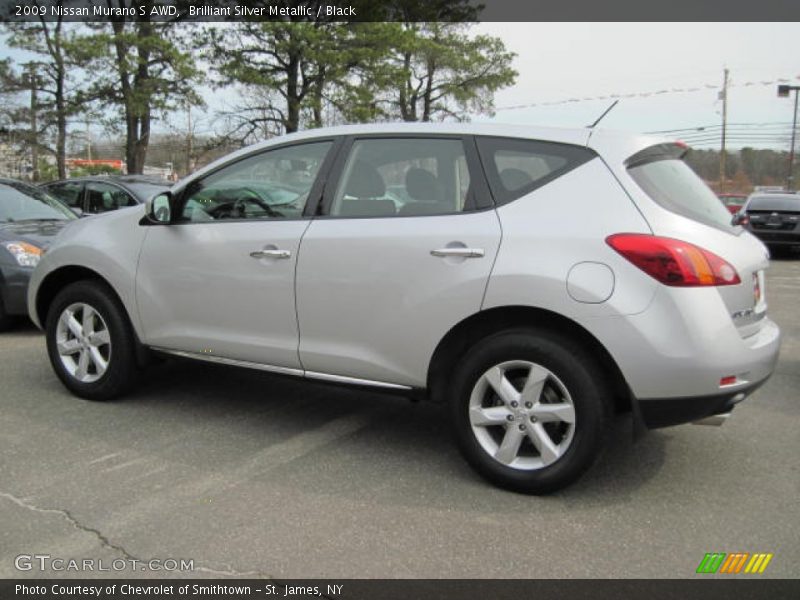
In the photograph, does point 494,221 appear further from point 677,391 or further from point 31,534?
point 31,534

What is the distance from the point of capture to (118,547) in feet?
9.20

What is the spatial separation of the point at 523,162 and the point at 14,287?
529cm

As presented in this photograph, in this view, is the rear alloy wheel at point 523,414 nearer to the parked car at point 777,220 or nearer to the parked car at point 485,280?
the parked car at point 485,280

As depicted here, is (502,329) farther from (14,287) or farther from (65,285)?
(14,287)

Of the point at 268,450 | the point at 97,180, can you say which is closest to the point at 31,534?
the point at 268,450

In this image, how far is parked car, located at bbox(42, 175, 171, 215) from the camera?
10109 mm

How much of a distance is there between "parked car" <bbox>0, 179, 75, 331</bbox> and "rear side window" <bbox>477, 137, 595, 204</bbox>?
16.5 feet

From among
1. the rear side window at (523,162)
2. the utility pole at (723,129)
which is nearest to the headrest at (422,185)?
the rear side window at (523,162)

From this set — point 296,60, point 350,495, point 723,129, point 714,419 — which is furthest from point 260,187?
point 723,129

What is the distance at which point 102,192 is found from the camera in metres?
10.3

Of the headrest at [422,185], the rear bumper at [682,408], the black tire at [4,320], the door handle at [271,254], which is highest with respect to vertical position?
the headrest at [422,185]

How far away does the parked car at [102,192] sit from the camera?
10.1 m

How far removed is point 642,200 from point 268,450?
7.49 feet

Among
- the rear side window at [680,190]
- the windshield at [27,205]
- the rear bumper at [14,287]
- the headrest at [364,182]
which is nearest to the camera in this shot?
the rear side window at [680,190]
